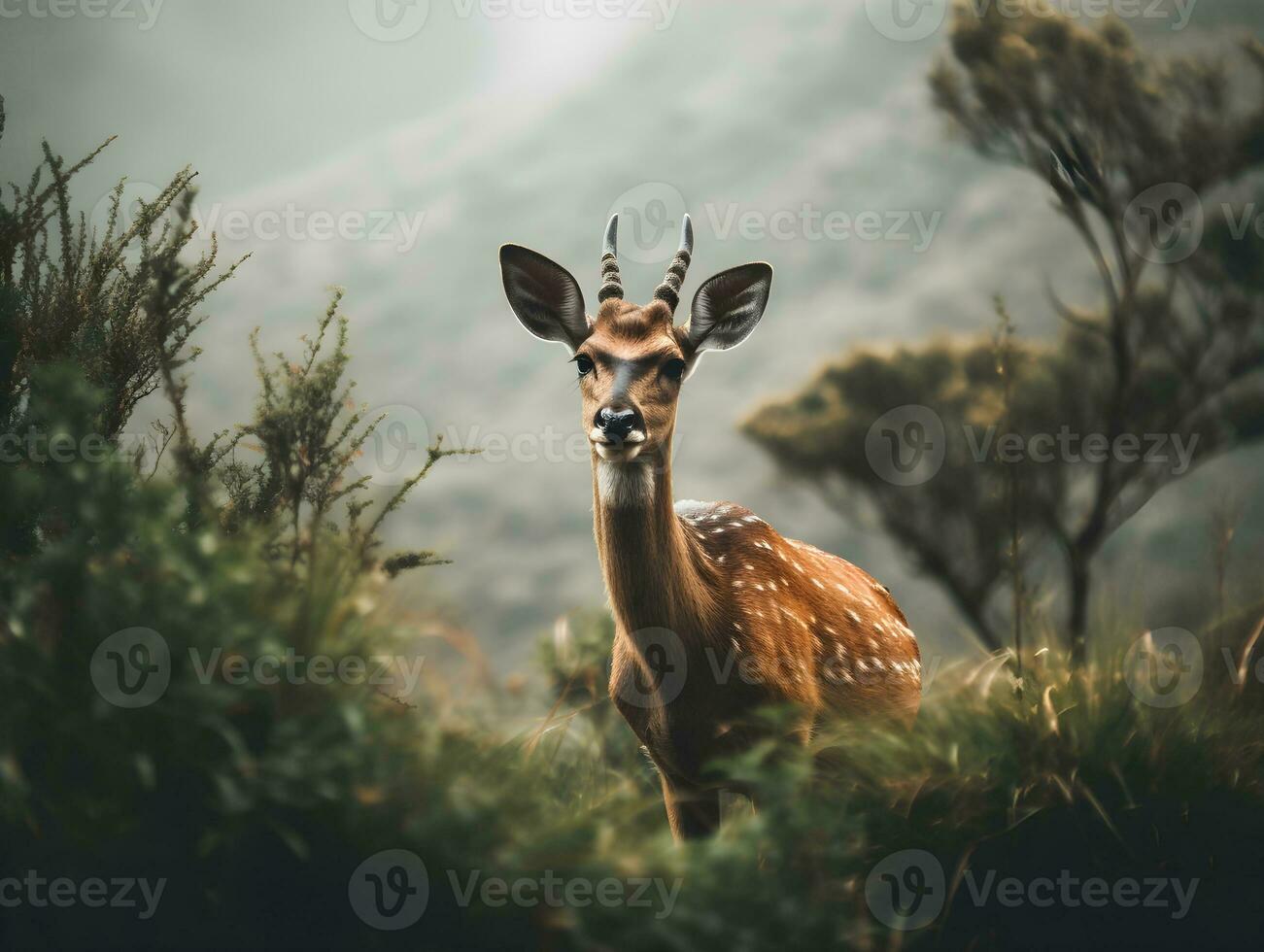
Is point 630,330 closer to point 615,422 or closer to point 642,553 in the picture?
point 615,422

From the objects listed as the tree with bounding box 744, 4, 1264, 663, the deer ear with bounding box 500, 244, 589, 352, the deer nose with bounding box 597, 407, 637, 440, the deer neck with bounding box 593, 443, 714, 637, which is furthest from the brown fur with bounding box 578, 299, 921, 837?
the tree with bounding box 744, 4, 1264, 663

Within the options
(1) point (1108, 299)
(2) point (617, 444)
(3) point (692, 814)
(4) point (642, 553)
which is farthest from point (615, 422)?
(1) point (1108, 299)

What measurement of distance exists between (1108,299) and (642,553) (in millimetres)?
9571

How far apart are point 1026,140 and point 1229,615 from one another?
298 inches

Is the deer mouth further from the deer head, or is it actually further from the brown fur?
the brown fur

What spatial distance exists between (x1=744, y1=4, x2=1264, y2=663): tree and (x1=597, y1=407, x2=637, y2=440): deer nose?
873cm

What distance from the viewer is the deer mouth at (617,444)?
414 cm

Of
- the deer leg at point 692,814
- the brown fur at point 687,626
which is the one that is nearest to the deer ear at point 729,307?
the brown fur at point 687,626

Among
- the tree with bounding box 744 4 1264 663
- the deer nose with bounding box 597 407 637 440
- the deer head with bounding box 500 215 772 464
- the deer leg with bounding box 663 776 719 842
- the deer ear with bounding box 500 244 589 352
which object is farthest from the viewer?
the tree with bounding box 744 4 1264 663

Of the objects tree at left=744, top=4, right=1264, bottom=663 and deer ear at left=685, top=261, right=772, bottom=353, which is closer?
deer ear at left=685, top=261, right=772, bottom=353

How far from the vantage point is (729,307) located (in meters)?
5.27

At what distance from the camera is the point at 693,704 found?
4398 mm

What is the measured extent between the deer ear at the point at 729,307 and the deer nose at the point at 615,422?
1.07 m

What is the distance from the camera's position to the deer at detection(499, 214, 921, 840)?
14.4 ft
